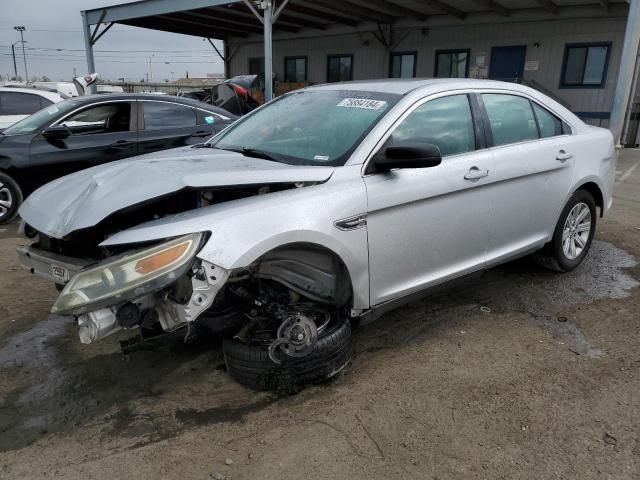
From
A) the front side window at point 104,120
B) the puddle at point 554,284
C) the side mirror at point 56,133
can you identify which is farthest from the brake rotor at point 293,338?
the front side window at point 104,120

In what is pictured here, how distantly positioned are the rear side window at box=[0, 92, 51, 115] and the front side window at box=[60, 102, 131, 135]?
2.85m

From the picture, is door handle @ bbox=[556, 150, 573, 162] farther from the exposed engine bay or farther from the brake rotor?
the brake rotor

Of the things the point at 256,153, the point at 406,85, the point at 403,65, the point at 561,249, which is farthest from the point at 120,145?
the point at 403,65

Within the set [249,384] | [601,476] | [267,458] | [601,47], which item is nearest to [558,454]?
[601,476]

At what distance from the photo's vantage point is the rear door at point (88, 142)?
6398 millimetres

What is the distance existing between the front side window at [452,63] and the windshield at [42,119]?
13804 millimetres

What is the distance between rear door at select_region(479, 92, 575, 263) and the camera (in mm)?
3801

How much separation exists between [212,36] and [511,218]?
22236 mm

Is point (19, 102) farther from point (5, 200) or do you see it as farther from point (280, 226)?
point (280, 226)

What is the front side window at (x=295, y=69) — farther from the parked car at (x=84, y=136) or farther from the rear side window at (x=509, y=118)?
the rear side window at (x=509, y=118)

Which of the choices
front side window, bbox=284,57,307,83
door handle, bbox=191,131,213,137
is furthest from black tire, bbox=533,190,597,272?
front side window, bbox=284,57,307,83

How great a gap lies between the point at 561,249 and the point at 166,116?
16.8 feet

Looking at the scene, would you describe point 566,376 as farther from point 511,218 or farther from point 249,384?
point 249,384

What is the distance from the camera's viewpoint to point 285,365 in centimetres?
286
